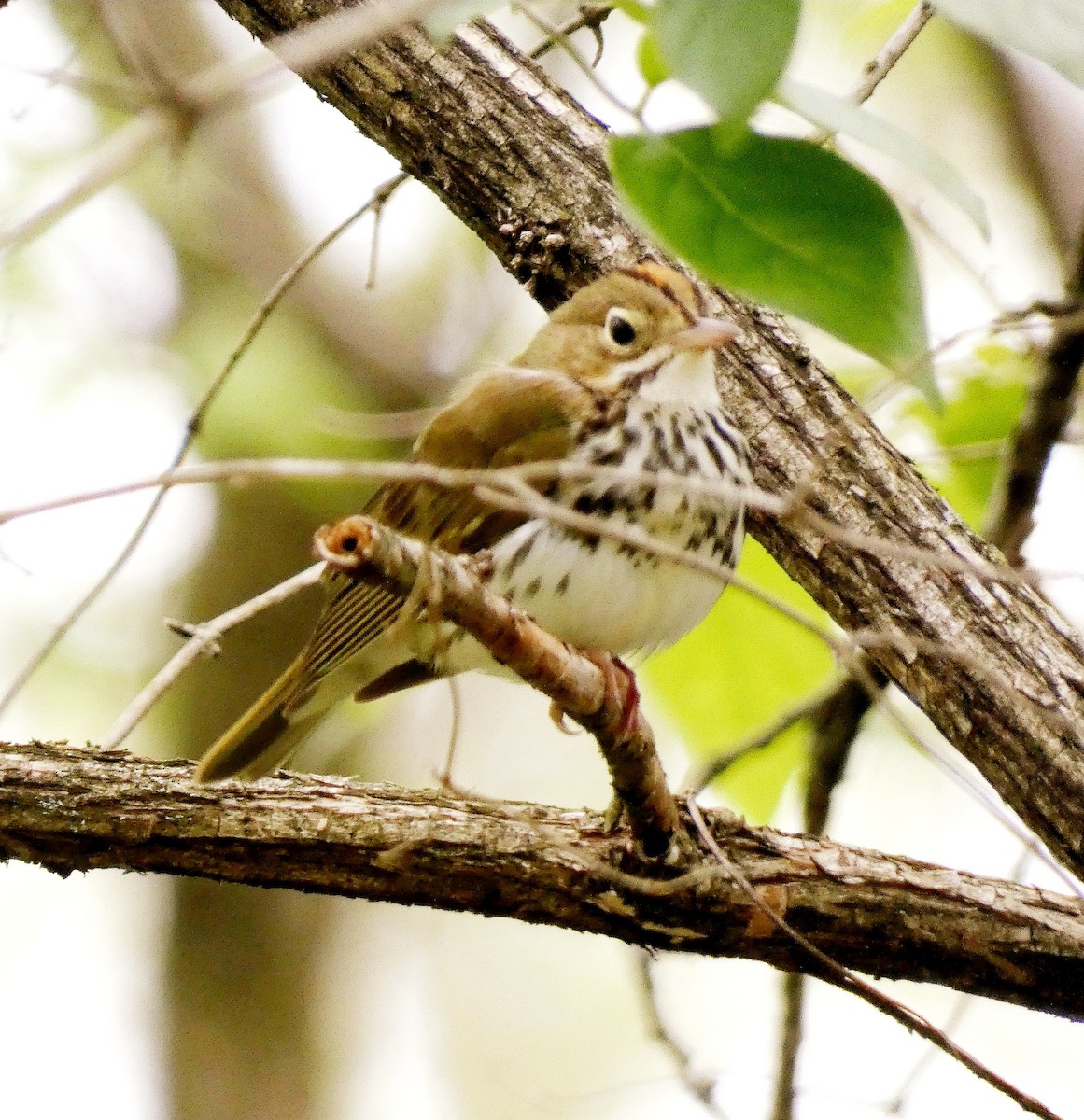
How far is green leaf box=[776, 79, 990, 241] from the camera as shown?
117 centimetres

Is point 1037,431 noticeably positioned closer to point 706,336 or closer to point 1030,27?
point 706,336

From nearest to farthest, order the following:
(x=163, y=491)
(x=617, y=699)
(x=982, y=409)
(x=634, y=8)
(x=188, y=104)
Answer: (x=188, y=104), (x=634, y=8), (x=617, y=699), (x=163, y=491), (x=982, y=409)

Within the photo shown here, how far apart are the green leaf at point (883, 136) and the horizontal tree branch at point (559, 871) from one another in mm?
1427

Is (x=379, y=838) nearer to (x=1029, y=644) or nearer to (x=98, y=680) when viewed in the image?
(x=1029, y=644)

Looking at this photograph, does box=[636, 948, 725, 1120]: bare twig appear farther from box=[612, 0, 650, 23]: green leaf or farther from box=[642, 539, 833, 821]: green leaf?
box=[612, 0, 650, 23]: green leaf

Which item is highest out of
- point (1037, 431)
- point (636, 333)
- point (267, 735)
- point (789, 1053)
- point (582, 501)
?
point (636, 333)

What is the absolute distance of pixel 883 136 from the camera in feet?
3.98

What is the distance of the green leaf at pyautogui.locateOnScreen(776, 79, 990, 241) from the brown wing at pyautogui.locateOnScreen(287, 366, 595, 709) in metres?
1.46

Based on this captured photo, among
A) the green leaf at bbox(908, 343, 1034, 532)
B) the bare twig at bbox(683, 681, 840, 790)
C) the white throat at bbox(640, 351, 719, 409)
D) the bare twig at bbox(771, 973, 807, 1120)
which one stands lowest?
the bare twig at bbox(771, 973, 807, 1120)

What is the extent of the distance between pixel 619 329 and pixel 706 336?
305 millimetres

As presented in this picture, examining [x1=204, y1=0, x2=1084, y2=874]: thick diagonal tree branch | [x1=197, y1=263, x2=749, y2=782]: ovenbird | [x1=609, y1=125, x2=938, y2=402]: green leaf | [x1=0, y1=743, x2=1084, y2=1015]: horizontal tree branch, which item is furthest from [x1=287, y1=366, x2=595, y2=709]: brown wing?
[x1=609, y1=125, x2=938, y2=402]: green leaf

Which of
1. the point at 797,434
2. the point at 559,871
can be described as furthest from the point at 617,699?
the point at 797,434

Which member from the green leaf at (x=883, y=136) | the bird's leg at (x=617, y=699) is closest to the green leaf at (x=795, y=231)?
the green leaf at (x=883, y=136)

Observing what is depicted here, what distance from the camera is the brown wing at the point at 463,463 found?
274 centimetres
